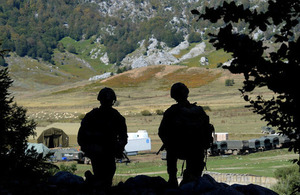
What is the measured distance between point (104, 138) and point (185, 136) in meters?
1.50

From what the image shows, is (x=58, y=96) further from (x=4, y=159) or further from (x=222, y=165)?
(x=4, y=159)

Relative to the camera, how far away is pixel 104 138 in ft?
29.1

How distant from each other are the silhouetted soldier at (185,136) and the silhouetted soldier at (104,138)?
2.90ft

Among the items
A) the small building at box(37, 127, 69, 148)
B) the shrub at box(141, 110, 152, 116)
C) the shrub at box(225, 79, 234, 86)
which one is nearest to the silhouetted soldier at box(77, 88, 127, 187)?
the small building at box(37, 127, 69, 148)

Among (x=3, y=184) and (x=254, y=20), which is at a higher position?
(x=254, y=20)

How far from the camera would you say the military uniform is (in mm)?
8773

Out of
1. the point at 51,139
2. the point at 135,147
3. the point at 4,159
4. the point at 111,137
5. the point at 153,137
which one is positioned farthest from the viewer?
the point at 153,137

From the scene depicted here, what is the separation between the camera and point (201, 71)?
17062 centimetres

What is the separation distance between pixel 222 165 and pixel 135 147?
1424cm

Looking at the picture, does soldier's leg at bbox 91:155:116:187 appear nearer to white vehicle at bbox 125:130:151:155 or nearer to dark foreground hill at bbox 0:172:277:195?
dark foreground hill at bbox 0:172:277:195

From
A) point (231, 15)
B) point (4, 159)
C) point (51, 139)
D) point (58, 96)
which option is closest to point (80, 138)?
point (4, 159)

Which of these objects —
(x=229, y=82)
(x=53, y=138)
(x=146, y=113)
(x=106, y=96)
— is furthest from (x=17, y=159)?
(x=229, y=82)

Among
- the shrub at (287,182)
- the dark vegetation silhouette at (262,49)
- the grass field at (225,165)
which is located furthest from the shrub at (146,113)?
the dark vegetation silhouette at (262,49)

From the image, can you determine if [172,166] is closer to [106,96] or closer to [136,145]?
[106,96]
